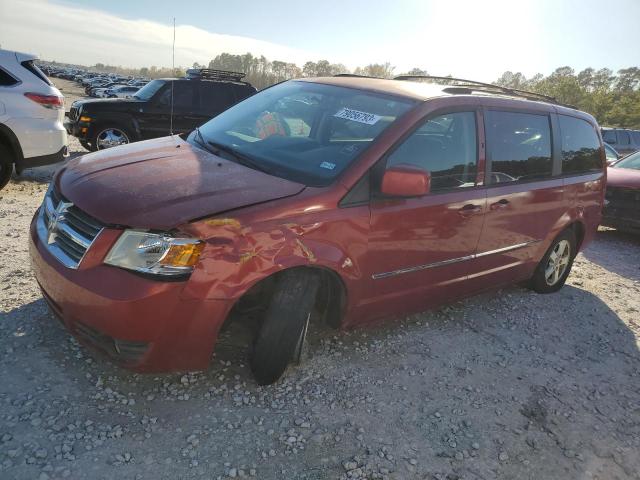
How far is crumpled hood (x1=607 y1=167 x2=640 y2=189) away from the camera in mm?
7671

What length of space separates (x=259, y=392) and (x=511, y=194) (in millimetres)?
2467

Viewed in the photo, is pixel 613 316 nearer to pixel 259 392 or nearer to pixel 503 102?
pixel 503 102

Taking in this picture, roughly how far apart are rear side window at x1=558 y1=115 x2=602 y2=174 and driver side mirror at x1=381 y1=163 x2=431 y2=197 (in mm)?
2328

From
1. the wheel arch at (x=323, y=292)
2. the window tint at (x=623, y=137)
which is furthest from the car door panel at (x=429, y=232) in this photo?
the window tint at (x=623, y=137)

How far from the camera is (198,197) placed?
8.46ft

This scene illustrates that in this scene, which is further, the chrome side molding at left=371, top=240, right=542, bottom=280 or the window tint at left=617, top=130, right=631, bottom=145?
the window tint at left=617, top=130, right=631, bottom=145

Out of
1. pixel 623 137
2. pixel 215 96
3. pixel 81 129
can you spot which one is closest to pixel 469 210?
pixel 215 96

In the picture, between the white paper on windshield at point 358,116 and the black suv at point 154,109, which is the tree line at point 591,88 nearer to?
the black suv at point 154,109

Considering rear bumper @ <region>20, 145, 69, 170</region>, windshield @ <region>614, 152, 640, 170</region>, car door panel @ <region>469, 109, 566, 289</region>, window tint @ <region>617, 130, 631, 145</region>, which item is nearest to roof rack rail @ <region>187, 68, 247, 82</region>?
rear bumper @ <region>20, 145, 69, 170</region>

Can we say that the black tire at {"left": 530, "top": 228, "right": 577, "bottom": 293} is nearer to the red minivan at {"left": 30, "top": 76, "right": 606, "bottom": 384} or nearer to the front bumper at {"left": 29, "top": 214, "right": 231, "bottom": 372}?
the red minivan at {"left": 30, "top": 76, "right": 606, "bottom": 384}

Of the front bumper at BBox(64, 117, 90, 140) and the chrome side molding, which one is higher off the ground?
the chrome side molding

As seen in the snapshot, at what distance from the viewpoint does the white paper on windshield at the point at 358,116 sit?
10.7 feet

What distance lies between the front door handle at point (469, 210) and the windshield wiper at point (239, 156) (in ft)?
4.69

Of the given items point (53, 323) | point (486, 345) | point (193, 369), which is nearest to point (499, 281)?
point (486, 345)
